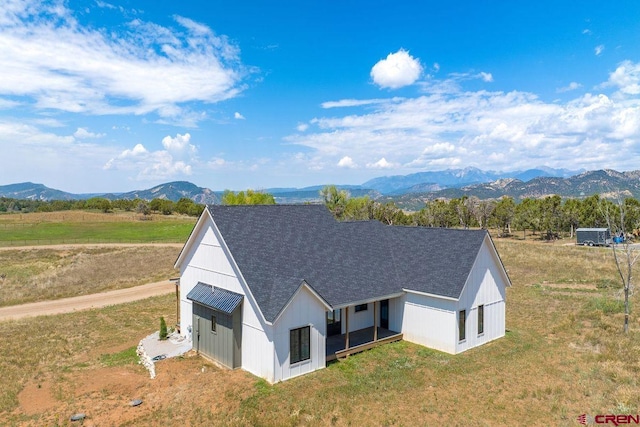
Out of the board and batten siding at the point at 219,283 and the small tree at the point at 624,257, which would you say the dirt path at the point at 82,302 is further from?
the small tree at the point at 624,257

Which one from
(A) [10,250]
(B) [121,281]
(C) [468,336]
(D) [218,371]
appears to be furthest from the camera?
(A) [10,250]

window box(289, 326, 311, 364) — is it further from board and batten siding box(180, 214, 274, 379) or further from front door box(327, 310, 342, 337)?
front door box(327, 310, 342, 337)

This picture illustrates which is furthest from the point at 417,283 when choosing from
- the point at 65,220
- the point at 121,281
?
the point at 65,220

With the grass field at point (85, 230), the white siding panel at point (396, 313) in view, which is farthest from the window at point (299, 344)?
the grass field at point (85, 230)

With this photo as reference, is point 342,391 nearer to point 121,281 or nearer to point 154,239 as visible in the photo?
point 121,281

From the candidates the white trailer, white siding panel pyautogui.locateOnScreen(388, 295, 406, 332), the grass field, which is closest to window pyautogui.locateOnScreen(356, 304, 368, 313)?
white siding panel pyautogui.locateOnScreen(388, 295, 406, 332)

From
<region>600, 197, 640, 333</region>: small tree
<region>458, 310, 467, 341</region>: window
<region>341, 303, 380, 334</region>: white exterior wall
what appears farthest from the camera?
<region>341, 303, 380, 334</region>: white exterior wall

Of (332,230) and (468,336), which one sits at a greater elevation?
(332,230)
